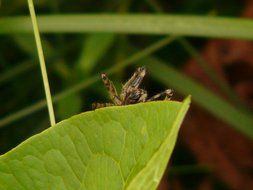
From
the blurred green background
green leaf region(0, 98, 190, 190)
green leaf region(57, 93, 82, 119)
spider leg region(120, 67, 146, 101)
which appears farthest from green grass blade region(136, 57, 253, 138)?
green leaf region(0, 98, 190, 190)

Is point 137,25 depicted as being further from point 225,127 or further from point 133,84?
point 225,127

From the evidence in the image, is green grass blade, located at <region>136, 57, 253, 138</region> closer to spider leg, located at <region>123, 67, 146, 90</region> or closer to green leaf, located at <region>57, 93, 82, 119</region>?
green leaf, located at <region>57, 93, 82, 119</region>

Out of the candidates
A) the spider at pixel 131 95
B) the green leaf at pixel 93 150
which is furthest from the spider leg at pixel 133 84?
the green leaf at pixel 93 150

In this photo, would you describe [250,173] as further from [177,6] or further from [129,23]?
[129,23]

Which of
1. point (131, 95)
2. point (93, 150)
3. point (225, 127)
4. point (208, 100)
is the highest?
point (225, 127)

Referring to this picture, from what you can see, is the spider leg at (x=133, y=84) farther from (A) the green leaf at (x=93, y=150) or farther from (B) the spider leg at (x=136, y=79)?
(A) the green leaf at (x=93, y=150)

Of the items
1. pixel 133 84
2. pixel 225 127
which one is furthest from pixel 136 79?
pixel 225 127

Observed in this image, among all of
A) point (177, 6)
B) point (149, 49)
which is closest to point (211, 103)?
point (149, 49)
